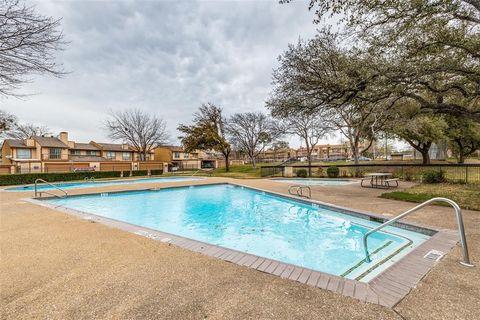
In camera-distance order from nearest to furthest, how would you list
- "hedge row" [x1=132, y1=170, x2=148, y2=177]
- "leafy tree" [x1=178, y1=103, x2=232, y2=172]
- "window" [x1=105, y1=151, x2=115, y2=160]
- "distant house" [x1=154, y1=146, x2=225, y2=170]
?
"leafy tree" [x1=178, y1=103, x2=232, y2=172] < "hedge row" [x1=132, y1=170, x2=148, y2=177] < "window" [x1=105, y1=151, x2=115, y2=160] < "distant house" [x1=154, y1=146, x2=225, y2=170]

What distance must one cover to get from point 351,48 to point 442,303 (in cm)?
845

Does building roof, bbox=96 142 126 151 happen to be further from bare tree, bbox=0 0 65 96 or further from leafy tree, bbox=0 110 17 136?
bare tree, bbox=0 0 65 96

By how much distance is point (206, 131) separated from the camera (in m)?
28.0

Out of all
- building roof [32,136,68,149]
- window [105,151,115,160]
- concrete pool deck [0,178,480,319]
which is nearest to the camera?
concrete pool deck [0,178,480,319]

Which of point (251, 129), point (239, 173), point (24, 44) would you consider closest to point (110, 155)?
point (251, 129)

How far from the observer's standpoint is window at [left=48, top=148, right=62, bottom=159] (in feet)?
111

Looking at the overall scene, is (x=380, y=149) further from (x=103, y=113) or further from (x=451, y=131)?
(x=103, y=113)

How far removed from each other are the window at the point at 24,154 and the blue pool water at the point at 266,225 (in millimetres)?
32810

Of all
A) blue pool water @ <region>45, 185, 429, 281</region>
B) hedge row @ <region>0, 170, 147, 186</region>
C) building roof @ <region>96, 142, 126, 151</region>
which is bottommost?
blue pool water @ <region>45, 185, 429, 281</region>

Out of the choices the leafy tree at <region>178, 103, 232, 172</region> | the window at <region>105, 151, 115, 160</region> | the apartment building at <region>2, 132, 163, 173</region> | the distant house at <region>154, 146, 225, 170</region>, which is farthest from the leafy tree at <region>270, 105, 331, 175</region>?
the window at <region>105, 151, 115, 160</region>

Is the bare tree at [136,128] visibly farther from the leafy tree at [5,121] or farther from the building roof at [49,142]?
the leafy tree at [5,121]

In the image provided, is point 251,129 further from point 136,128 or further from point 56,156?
point 56,156

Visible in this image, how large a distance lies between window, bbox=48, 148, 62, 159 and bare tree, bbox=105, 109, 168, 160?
831cm

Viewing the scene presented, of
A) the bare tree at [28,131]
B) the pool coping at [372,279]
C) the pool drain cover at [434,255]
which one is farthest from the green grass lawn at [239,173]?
the bare tree at [28,131]
